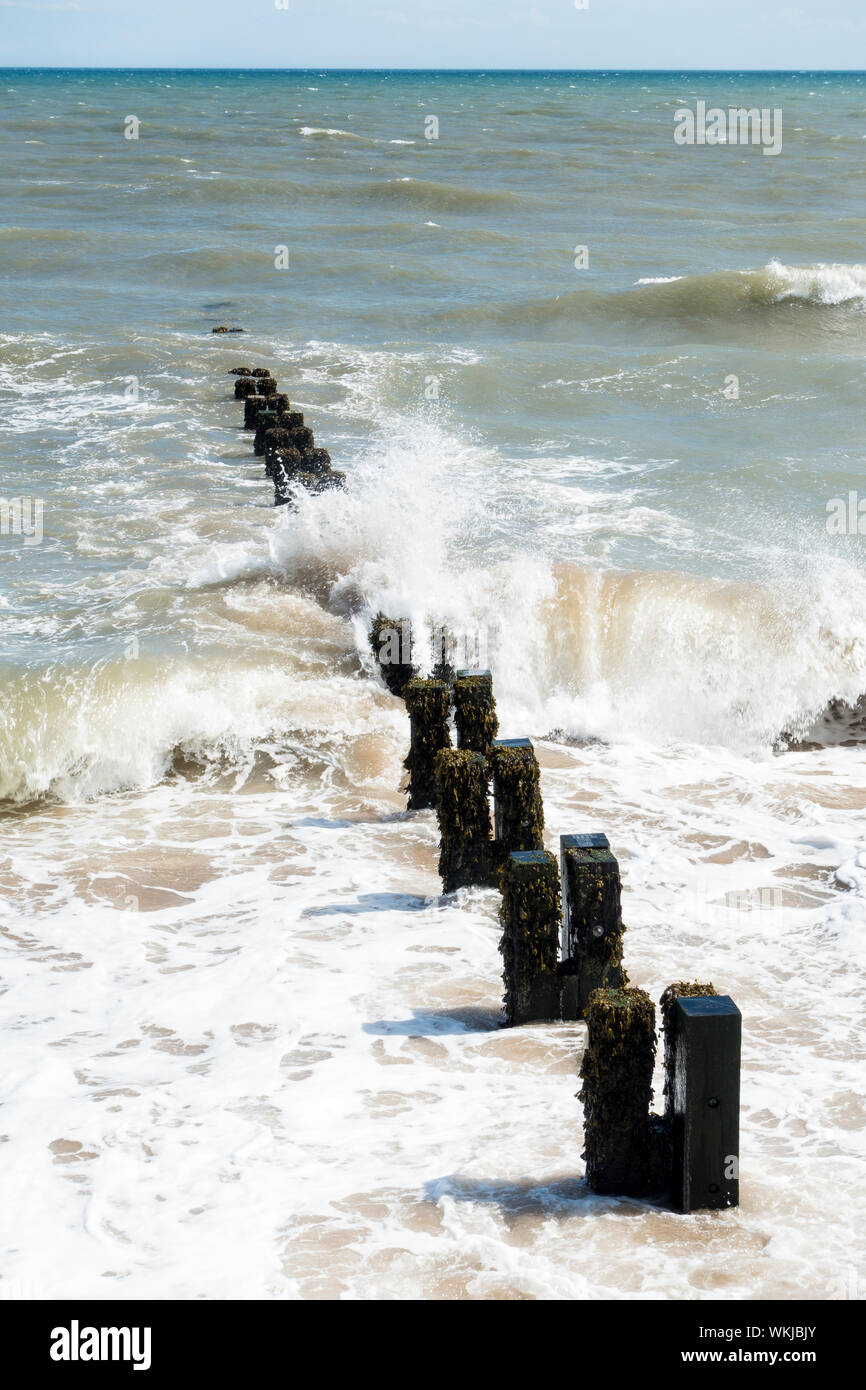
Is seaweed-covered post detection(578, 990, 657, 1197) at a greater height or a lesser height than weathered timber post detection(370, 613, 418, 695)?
lesser

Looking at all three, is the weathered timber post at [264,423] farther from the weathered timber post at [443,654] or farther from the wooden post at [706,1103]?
the wooden post at [706,1103]

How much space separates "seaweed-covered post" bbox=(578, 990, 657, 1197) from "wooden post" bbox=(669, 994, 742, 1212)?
0.12 m

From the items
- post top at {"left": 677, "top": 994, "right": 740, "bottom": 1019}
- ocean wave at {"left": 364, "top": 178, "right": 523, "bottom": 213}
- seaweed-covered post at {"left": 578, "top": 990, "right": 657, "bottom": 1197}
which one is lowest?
seaweed-covered post at {"left": 578, "top": 990, "right": 657, "bottom": 1197}

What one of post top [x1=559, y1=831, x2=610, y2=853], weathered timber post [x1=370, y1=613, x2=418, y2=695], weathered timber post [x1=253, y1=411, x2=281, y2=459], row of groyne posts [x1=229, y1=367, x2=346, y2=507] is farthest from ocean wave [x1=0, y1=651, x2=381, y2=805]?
weathered timber post [x1=253, y1=411, x2=281, y2=459]

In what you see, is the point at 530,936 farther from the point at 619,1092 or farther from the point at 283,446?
the point at 283,446

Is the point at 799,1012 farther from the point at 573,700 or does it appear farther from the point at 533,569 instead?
the point at 533,569

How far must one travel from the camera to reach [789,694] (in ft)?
38.8

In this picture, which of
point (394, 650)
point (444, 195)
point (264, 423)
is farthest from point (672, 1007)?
point (444, 195)

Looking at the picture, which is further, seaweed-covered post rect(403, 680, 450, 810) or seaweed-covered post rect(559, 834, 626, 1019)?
seaweed-covered post rect(403, 680, 450, 810)

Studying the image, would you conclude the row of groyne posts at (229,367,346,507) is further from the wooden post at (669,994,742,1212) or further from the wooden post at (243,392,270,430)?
the wooden post at (669,994,742,1212)

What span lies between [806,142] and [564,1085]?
67.5 meters

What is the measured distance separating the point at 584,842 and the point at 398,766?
4.07m

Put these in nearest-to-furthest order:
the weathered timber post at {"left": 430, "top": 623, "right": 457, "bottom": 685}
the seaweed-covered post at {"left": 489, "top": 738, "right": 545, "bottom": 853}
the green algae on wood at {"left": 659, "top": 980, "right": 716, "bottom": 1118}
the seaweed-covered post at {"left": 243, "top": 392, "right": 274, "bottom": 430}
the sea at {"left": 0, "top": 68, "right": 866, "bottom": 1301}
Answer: the green algae on wood at {"left": 659, "top": 980, "right": 716, "bottom": 1118}
the sea at {"left": 0, "top": 68, "right": 866, "bottom": 1301}
the seaweed-covered post at {"left": 489, "top": 738, "right": 545, "bottom": 853}
the weathered timber post at {"left": 430, "top": 623, "right": 457, "bottom": 685}
the seaweed-covered post at {"left": 243, "top": 392, "right": 274, "bottom": 430}

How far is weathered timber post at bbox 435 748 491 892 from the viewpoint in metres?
8.06
